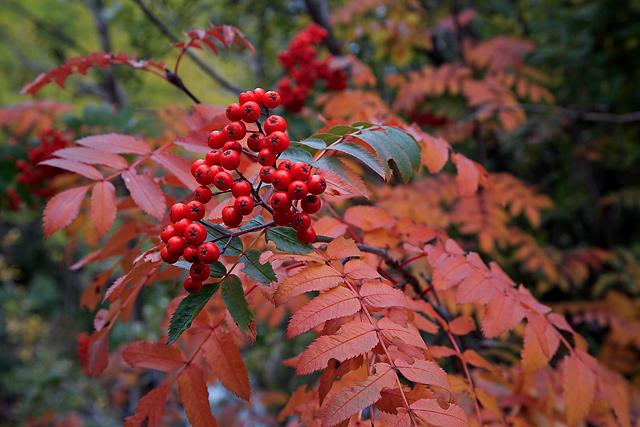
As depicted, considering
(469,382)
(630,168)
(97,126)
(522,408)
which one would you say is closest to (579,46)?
(630,168)

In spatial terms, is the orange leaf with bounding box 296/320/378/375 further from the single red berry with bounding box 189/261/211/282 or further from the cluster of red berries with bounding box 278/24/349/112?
the cluster of red berries with bounding box 278/24/349/112

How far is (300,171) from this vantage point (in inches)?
30.8

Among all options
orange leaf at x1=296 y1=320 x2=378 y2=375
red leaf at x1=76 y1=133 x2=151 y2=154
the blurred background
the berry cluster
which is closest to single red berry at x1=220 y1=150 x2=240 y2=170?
the berry cluster

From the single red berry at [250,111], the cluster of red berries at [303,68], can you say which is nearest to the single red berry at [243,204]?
the single red berry at [250,111]

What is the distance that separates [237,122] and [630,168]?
5031 mm

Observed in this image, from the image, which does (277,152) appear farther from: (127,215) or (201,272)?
(127,215)

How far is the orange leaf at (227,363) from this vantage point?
0.84 m

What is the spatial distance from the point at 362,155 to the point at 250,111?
29cm

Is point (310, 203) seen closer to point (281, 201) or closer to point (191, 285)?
point (281, 201)

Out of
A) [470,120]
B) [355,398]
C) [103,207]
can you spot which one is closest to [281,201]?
[355,398]

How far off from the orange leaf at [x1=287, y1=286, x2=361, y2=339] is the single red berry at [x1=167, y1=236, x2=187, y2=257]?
0.89ft

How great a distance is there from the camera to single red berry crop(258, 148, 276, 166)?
825 mm

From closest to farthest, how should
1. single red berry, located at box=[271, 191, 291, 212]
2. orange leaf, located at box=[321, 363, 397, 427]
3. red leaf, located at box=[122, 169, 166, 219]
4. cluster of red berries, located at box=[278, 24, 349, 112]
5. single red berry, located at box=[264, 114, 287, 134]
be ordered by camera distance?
orange leaf, located at box=[321, 363, 397, 427] < single red berry, located at box=[271, 191, 291, 212] < single red berry, located at box=[264, 114, 287, 134] < red leaf, located at box=[122, 169, 166, 219] < cluster of red berries, located at box=[278, 24, 349, 112]

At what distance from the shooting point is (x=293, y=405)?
1147mm
